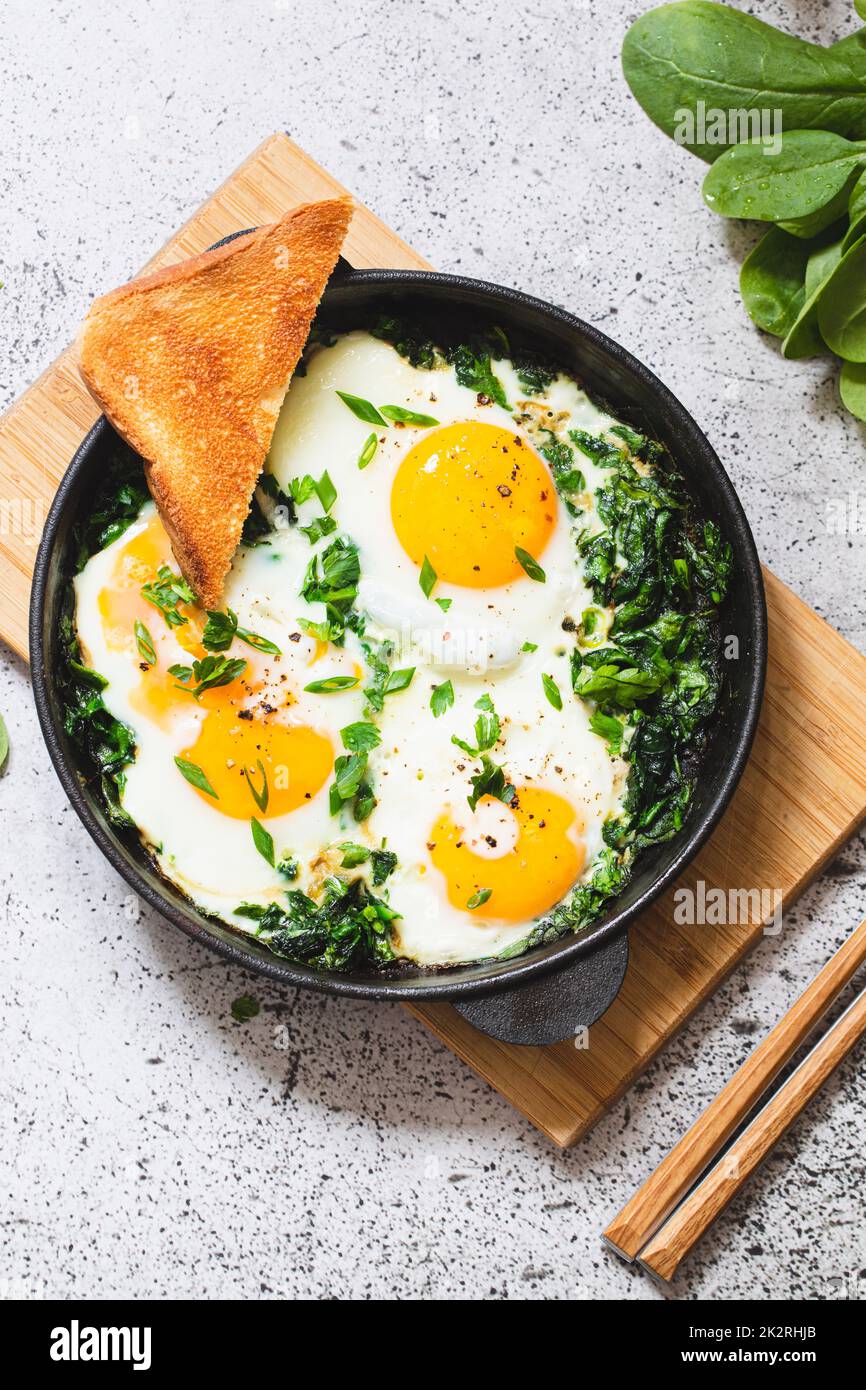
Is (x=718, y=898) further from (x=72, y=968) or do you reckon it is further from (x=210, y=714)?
(x=72, y=968)

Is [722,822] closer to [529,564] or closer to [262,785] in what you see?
[529,564]

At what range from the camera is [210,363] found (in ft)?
8.73

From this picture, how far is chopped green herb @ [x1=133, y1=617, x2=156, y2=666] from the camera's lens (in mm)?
2695

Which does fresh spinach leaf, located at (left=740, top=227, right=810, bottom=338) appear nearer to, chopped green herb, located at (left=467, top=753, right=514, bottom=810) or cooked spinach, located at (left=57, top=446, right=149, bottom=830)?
chopped green herb, located at (left=467, top=753, right=514, bottom=810)

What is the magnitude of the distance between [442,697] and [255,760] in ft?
1.48

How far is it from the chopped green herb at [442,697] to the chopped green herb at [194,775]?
21.4 inches

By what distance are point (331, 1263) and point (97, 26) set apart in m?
3.33

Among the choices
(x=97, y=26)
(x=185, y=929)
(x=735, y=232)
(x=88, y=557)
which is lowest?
(x=185, y=929)

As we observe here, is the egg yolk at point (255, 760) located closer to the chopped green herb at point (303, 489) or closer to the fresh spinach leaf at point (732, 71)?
the chopped green herb at point (303, 489)

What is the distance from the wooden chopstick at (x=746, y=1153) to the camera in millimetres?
2842

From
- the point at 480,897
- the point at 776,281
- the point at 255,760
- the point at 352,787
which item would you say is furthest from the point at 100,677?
the point at 776,281

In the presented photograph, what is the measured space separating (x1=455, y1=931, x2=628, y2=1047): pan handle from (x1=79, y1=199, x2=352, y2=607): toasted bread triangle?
1117 mm
